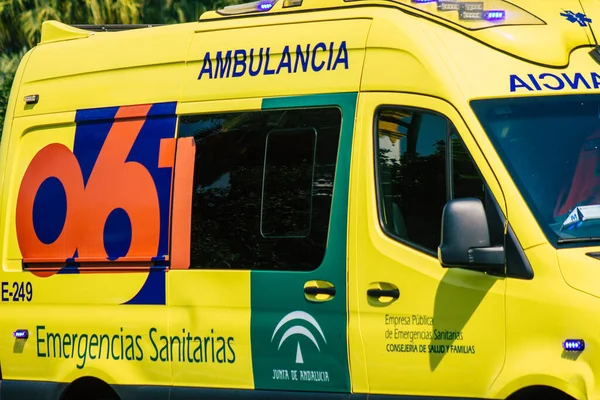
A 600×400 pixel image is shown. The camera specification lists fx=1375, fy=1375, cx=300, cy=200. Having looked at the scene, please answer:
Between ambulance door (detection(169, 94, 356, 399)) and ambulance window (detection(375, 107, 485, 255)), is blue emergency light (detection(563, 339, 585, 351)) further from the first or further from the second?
ambulance door (detection(169, 94, 356, 399))

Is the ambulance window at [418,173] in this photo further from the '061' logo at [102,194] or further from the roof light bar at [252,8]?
the '061' logo at [102,194]

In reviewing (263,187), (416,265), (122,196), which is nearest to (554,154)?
(416,265)

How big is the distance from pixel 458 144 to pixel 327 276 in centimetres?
97

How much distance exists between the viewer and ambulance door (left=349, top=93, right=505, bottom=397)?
6.28 metres

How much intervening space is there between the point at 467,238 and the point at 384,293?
0.76 meters

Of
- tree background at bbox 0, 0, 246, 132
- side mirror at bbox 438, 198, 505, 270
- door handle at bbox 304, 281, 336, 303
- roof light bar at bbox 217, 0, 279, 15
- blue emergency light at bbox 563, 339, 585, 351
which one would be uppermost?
tree background at bbox 0, 0, 246, 132

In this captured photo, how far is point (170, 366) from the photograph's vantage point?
24.7 ft

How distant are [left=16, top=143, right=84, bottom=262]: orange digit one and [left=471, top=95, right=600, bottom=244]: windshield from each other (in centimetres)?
274

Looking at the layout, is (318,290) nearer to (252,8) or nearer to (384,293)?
(384,293)

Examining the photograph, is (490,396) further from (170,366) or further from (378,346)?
(170,366)

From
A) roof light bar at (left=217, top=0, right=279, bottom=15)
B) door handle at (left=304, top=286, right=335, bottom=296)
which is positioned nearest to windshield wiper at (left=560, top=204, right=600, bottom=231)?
door handle at (left=304, top=286, right=335, bottom=296)

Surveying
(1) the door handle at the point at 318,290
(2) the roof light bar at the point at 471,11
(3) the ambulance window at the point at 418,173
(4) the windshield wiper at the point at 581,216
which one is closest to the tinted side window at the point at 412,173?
(3) the ambulance window at the point at 418,173

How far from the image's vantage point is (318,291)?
22.5ft

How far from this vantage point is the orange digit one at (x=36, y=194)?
808cm
